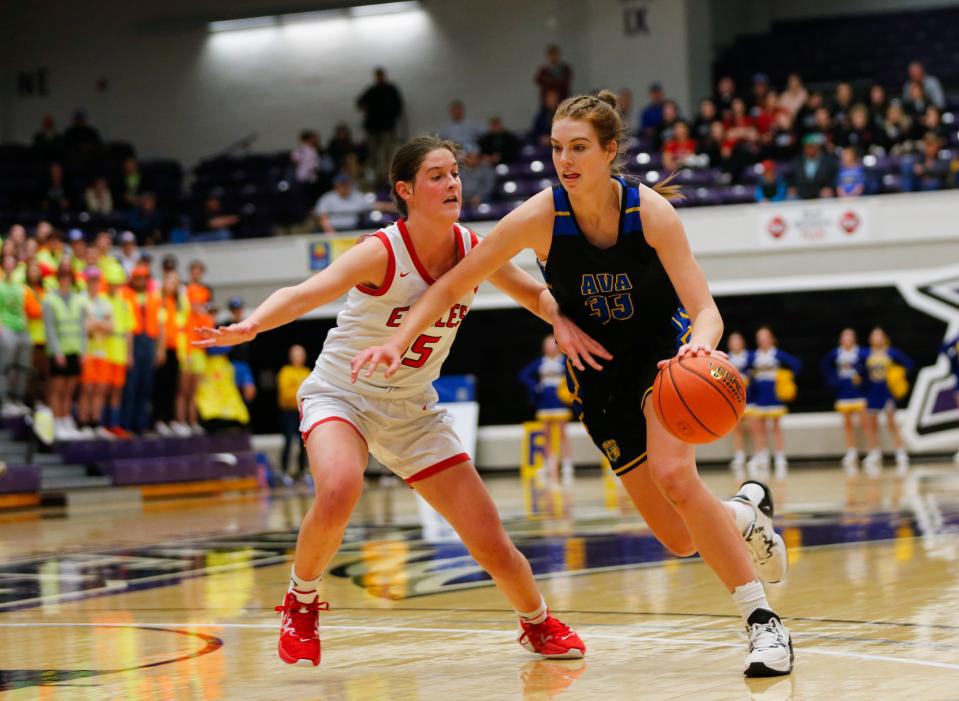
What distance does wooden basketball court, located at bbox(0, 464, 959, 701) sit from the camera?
4.22 metres

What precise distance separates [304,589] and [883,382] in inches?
525

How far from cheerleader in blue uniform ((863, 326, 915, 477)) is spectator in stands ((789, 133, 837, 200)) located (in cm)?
191

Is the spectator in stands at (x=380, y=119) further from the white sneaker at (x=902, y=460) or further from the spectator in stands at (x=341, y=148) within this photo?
the white sneaker at (x=902, y=460)

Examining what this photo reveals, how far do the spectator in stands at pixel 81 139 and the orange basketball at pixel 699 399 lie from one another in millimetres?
20138

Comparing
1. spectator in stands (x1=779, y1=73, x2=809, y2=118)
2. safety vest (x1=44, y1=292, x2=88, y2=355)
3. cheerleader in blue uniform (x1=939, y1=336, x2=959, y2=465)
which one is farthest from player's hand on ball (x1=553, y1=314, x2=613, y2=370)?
spectator in stands (x1=779, y1=73, x2=809, y2=118)

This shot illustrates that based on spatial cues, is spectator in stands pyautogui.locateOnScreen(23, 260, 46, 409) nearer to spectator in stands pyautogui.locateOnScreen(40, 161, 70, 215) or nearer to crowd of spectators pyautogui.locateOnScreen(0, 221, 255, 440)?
crowd of spectators pyautogui.locateOnScreen(0, 221, 255, 440)

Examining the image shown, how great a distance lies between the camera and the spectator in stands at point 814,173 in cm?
1736

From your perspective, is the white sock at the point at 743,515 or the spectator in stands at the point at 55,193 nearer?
the white sock at the point at 743,515

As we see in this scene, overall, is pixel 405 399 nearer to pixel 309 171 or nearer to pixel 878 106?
pixel 878 106

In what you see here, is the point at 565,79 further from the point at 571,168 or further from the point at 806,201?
the point at 571,168

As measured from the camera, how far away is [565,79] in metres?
21.5

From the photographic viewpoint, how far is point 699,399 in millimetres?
4074

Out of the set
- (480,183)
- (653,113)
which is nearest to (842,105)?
(653,113)

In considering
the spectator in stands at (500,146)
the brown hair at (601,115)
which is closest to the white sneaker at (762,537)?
the brown hair at (601,115)
